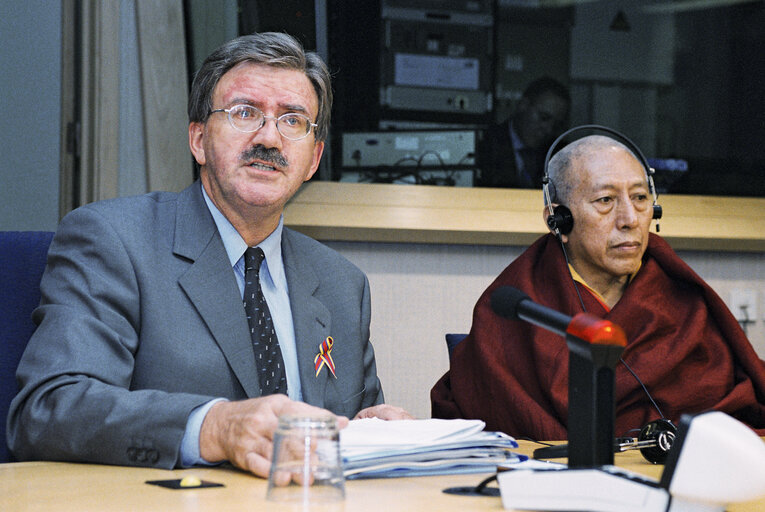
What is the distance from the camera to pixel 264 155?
1.54m

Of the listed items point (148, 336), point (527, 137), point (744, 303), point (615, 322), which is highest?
point (527, 137)

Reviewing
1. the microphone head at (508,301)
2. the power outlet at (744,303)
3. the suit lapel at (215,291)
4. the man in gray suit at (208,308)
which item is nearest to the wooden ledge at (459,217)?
the power outlet at (744,303)

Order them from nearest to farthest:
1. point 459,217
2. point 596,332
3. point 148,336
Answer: point 596,332 < point 148,336 < point 459,217

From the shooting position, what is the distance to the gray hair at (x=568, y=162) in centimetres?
202

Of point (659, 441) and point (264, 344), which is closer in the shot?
point (659, 441)

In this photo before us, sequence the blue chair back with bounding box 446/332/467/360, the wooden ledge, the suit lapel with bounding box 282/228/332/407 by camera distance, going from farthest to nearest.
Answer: the wooden ledge < the blue chair back with bounding box 446/332/467/360 < the suit lapel with bounding box 282/228/332/407

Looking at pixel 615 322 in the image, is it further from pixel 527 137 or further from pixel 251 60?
pixel 527 137

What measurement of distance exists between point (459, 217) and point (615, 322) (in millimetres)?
1057

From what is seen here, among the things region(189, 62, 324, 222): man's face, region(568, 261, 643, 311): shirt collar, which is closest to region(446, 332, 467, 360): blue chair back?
region(568, 261, 643, 311): shirt collar

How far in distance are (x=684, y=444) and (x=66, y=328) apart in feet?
2.68

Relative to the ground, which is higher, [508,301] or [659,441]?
[508,301]

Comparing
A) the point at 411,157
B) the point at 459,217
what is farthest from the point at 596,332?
the point at 411,157

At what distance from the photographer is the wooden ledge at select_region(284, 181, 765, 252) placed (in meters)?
2.70

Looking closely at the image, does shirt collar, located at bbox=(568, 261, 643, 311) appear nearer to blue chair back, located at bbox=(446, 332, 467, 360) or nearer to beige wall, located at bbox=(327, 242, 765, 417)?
blue chair back, located at bbox=(446, 332, 467, 360)
